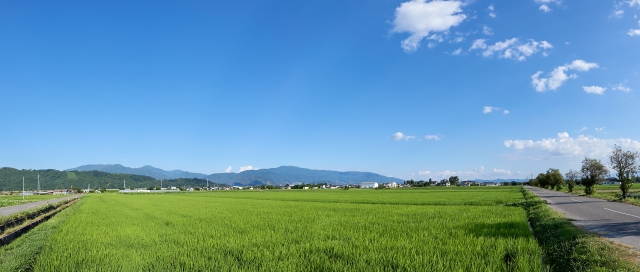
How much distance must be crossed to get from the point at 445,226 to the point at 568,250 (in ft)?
13.6

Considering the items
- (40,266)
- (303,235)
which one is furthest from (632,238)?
(40,266)

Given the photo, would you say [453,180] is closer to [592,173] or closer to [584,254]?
[592,173]

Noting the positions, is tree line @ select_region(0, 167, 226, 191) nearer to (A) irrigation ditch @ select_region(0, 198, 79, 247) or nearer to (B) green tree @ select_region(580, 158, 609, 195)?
(A) irrigation ditch @ select_region(0, 198, 79, 247)

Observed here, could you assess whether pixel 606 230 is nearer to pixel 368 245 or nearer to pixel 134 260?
pixel 368 245

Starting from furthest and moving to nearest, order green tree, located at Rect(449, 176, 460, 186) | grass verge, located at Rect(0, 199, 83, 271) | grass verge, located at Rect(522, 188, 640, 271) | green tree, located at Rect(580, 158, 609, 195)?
green tree, located at Rect(449, 176, 460, 186) → green tree, located at Rect(580, 158, 609, 195) → grass verge, located at Rect(0, 199, 83, 271) → grass verge, located at Rect(522, 188, 640, 271)

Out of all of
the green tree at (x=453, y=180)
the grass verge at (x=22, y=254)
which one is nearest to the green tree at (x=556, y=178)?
the grass verge at (x=22, y=254)

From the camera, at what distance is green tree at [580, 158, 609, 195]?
38281 mm

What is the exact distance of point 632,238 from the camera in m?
8.65

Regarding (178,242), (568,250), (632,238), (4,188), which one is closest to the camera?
(568,250)

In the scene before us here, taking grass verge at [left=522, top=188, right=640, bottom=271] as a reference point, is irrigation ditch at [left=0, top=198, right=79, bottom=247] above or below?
below

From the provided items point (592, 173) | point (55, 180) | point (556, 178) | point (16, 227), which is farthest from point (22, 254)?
point (55, 180)

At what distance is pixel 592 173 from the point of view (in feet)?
131

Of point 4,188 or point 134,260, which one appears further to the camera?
point 4,188

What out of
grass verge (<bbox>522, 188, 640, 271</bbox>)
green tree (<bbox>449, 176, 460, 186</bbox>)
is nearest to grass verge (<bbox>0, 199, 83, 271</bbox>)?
grass verge (<bbox>522, 188, 640, 271</bbox>)
